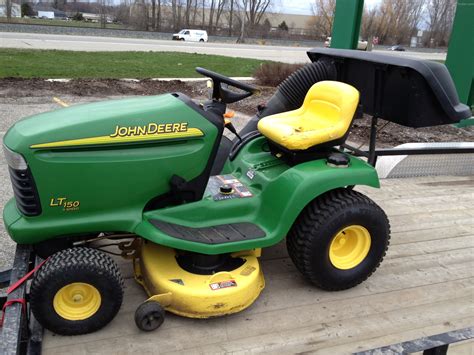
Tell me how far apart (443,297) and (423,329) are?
0.36 meters

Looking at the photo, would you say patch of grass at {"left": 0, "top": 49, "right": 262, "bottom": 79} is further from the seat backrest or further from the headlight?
the headlight

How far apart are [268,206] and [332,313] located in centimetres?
61

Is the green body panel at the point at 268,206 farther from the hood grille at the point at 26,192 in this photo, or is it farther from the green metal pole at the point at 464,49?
the green metal pole at the point at 464,49

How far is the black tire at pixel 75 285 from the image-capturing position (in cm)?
201

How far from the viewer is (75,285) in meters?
2.07

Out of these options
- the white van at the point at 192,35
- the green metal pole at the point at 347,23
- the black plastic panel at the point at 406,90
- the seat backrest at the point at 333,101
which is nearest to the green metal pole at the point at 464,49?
the green metal pole at the point at 347,23

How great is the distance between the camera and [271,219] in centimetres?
246

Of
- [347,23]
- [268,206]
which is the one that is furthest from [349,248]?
[347,23]

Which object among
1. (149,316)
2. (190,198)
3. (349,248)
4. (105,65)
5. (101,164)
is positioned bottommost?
(105,65)

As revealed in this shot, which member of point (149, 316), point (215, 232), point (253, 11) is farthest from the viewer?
point (253, 11)

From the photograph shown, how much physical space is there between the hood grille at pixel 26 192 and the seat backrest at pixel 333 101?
1.52 meters

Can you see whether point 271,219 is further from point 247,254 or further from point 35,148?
point 35,148

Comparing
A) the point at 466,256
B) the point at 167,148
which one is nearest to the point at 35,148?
the point at 167,148

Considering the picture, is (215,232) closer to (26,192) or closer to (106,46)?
(26,192)
